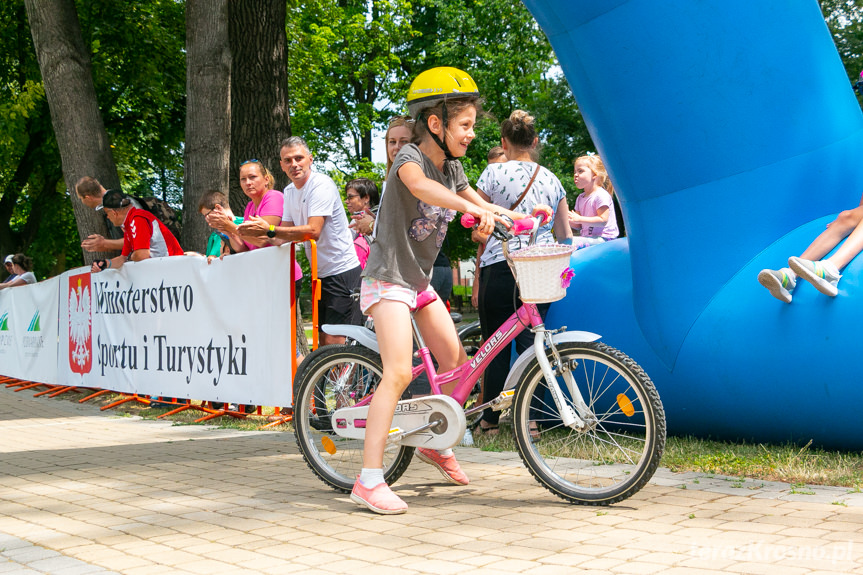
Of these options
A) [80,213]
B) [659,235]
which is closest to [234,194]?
[80,213]

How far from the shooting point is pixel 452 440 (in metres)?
4.48

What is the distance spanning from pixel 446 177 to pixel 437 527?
1693mm

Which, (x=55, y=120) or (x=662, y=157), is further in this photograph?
(x=55, y=120)

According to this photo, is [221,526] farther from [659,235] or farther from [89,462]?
[659,235]

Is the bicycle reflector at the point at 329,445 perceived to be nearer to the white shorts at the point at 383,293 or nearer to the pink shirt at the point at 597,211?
the white shorts at the point at 383,293

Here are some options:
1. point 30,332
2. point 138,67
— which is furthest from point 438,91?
point 138,67

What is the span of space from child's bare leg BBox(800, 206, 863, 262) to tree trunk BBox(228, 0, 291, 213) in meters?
6.22

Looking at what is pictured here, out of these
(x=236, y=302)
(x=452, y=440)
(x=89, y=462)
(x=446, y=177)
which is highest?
(x=446, y=177)

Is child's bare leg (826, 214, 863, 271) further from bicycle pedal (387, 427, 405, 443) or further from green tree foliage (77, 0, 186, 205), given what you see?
green tree foliage (77, 0, 186, 205)

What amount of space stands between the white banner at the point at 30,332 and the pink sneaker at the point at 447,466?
784 cm

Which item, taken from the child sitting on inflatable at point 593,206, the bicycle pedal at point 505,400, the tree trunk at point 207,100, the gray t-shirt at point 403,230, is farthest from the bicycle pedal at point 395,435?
the tree trunk at point 207,100

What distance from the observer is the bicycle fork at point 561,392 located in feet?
14.1

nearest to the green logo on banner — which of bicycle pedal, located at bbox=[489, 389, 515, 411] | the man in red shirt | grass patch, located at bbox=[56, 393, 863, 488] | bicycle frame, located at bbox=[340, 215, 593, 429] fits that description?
the man in red shirt

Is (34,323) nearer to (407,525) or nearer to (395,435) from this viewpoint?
(395,435)
